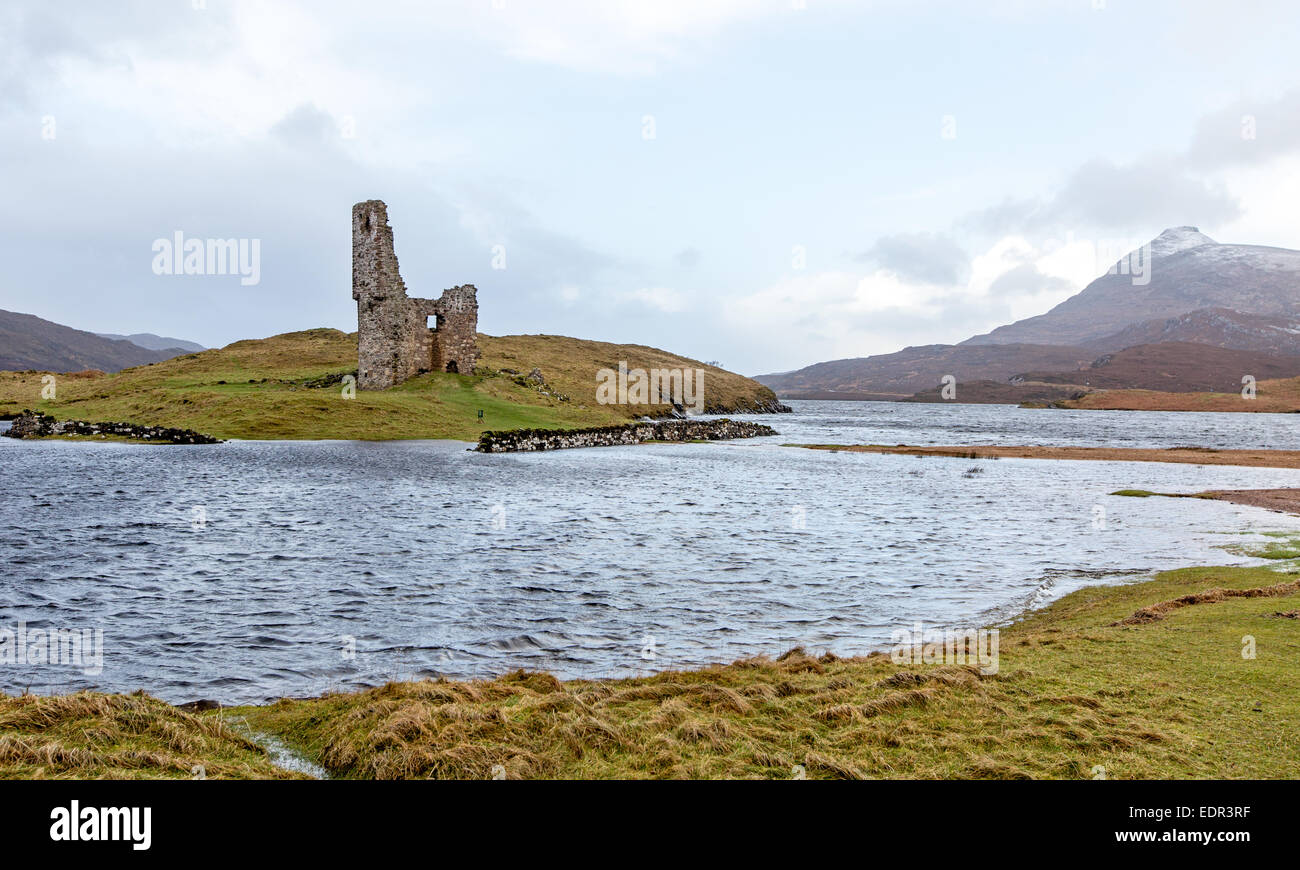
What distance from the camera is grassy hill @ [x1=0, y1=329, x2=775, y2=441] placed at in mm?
59031

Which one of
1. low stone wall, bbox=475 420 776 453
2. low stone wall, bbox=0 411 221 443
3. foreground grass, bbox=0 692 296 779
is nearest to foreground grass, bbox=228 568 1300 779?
foreground grass, bbox=0 692 296 779

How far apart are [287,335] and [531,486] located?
108 m

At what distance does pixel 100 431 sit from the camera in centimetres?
5278

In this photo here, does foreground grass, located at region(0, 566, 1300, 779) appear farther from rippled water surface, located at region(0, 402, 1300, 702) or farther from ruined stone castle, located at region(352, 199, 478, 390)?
ruined stone castle, located at region(352, 199, 478, 390)

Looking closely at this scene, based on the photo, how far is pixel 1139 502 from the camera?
120 ft

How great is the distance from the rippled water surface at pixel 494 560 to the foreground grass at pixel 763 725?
2.43m

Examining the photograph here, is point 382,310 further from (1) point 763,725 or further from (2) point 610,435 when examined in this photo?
(1) point 763,725

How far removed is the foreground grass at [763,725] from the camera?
7.96 metres

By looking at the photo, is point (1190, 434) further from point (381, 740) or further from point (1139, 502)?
point (381, 740)

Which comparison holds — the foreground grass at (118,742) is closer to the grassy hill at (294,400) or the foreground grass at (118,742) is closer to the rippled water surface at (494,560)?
the rippled water surface at (494,560)

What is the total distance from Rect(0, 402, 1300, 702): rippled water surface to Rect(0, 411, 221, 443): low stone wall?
6432 millimetres

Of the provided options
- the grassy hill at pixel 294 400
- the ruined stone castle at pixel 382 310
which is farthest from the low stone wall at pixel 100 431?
the ruined stone castle at pixel 382 310

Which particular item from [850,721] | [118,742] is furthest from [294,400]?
[850,721]
